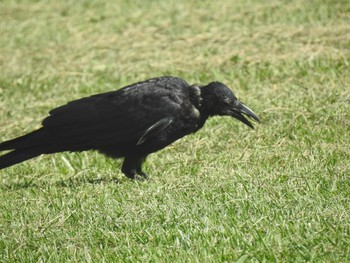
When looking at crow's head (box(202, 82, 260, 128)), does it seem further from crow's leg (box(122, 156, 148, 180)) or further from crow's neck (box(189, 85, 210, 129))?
crow's leg (box(122, 156, 148, 180))

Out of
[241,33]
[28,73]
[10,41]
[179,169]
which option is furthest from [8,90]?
[179,169]

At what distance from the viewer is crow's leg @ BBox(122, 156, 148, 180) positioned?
6.15m

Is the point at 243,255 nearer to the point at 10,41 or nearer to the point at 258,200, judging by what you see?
the point at 258,200

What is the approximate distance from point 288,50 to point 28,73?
131 inches

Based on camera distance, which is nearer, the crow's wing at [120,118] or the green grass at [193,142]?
the green grass at [193,142]

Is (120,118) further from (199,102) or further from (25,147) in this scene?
(25,147)

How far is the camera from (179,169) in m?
6.19

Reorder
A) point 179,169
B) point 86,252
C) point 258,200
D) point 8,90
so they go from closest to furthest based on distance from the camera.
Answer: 1. point 86,252
2. point 258,200
3. point 179,169
4. point 8,90

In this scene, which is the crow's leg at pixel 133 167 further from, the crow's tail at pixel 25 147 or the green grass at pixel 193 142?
the crow's tail at pixel 25 147

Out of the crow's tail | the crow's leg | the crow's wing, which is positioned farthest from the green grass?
the crow's wing

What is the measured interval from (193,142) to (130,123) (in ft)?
3.59

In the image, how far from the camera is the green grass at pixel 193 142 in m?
4.36

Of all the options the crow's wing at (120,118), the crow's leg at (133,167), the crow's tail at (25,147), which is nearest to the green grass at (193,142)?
the crow's leg at (133,167)

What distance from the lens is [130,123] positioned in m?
6.14
